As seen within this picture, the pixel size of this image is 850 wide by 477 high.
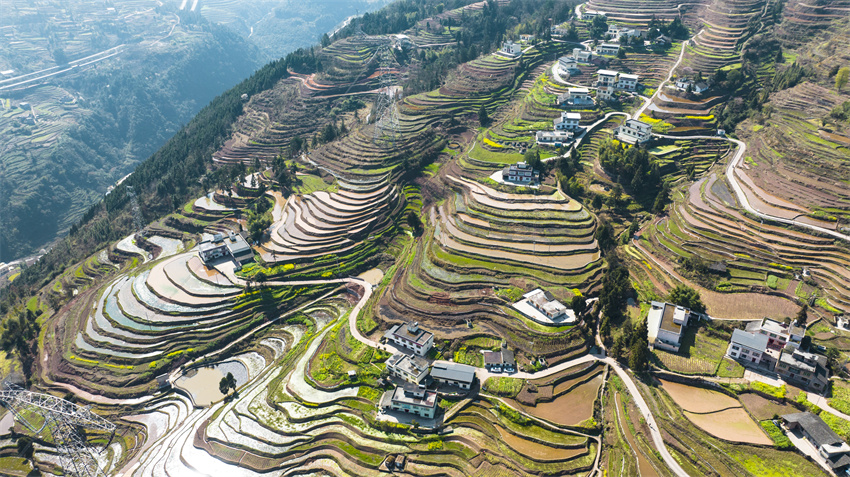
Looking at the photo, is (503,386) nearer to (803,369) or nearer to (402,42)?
(803,369)

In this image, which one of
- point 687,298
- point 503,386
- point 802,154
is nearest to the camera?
point 503,386

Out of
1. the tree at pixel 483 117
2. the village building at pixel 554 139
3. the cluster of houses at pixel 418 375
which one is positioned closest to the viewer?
the cluster of houses at pixel 418 375

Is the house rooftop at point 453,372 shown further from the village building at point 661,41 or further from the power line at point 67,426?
the village building at point 661,41

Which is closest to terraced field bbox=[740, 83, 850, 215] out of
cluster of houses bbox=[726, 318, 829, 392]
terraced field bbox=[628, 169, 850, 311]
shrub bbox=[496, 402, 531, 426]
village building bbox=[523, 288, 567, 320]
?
terraced field bbox=[628, 169, 850, 311]

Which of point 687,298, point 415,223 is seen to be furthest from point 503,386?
point 415,223

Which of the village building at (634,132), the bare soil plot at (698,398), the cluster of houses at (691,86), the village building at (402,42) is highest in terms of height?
the cluster of houses at (691,86)

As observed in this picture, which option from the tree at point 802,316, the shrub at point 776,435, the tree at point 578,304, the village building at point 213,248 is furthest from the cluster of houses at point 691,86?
the village building at point 213,248
